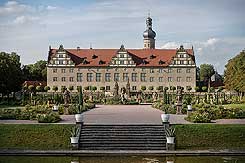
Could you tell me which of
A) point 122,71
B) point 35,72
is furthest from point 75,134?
point 35,72

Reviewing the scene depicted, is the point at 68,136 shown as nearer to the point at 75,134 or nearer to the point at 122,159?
the point at 75,134

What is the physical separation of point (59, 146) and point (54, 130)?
152cm

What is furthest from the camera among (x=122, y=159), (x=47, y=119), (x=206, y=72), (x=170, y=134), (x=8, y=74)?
(x=206, y=72)

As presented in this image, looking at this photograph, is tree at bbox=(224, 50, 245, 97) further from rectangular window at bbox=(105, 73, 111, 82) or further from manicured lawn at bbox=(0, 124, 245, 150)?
manicured lawn at bbox=(0, 124, 245, 150)

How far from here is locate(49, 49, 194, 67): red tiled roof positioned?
69000mm

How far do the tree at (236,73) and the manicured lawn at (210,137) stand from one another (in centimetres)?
3117

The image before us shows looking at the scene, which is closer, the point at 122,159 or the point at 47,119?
the point at 122,159

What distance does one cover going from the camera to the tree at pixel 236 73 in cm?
4991

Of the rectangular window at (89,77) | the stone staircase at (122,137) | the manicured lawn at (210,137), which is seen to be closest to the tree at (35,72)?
the rectangular window at (89,77)

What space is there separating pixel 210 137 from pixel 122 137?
3.50m

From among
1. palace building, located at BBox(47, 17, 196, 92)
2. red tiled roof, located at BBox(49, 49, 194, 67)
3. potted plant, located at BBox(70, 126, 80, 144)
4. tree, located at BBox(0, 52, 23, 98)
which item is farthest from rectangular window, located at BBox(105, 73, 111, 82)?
potted plant, located at BBox(70, 126, 80, 144)

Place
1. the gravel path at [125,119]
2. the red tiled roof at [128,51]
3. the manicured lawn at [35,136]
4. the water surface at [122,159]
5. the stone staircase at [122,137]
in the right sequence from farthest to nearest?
1. the red tiled roof at [128,51]
2. the gravel path at [125,119]
3. the manicured lawn at [35,136]
4. the stone staircase at [122,137]
5. the water surface at [122,159]

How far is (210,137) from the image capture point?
57.8ft

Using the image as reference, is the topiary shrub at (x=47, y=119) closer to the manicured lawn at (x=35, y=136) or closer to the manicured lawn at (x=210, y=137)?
the manicured lawn at (x=35, y=136)
